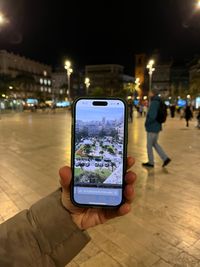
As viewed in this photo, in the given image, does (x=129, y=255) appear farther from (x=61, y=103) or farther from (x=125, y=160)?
(x=61, y=103)

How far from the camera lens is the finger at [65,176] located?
52.4 inches

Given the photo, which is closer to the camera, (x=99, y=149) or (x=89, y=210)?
(x=89, y=210)

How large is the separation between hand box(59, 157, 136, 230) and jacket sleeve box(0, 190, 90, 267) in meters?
0.05

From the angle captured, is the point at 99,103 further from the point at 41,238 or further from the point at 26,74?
the point at 26,74

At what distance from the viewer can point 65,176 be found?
133 centimetres

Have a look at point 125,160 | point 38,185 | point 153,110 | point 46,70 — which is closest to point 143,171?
point 153,110

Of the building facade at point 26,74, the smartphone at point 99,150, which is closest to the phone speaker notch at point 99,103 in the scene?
the smartphone at point 99,150

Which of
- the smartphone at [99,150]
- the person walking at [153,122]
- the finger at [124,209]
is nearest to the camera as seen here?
the finger at [124,209]

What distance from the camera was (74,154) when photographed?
1.46 meters

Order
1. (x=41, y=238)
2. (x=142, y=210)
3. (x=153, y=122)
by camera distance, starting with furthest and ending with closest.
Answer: (x=153, y=122) < (x=142, y=210) < (x=41, y=238)

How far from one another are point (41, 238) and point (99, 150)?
56 centimetres

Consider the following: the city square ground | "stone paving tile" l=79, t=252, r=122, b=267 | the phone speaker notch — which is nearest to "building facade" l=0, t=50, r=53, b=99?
the city square ground

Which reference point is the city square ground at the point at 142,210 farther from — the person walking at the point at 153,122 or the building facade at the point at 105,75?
the building facade at the point at 105,75

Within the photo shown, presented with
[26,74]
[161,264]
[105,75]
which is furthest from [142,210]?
[105,75]
